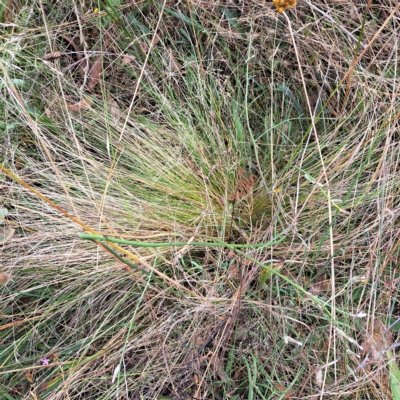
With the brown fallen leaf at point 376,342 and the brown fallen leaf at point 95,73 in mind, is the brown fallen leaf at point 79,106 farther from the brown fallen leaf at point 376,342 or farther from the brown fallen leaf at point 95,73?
the brown fallen leaf at point 376,342

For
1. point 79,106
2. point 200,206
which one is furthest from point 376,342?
point 79,106

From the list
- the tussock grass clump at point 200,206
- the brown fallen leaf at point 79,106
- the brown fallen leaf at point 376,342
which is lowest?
the brown fallen leaf at point 376,342

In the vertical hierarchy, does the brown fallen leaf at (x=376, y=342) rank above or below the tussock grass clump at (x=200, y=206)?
below

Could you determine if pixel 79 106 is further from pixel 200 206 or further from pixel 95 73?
pixel 200 206

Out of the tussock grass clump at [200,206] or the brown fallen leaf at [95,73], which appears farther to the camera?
the brown fallen leaf at [95,73]

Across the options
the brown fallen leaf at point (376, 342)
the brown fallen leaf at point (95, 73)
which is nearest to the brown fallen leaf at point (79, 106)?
the brown fallen leaf at point (95, 73)

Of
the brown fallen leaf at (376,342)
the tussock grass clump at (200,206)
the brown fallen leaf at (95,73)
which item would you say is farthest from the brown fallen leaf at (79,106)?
the brown fallen leaf at (376,342)
